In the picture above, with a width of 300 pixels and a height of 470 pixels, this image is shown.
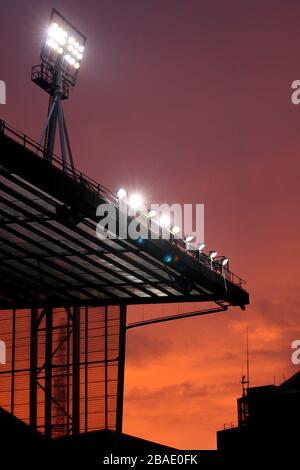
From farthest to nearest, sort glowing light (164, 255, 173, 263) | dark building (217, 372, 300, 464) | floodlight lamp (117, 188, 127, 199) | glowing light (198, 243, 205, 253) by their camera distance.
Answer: dark building (217, 372, 300, 464) → glowing light (198, 243, 205, 253) → glowing light (164, 255, 173, 263) → floodlight lamp (117, 188, 127, 199)

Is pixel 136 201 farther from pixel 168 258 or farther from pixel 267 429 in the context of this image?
pixel 267 429

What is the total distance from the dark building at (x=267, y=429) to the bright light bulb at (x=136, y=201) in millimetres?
35985

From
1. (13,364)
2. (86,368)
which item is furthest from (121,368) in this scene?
(13,364)

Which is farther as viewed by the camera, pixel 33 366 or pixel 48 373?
pixel 33 366

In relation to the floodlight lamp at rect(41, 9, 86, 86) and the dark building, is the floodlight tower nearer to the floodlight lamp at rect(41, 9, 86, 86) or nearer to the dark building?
the floodlight lamp at rect(41, 9, 86, 86)

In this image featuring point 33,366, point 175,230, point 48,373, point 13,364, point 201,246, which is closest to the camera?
point 175,230

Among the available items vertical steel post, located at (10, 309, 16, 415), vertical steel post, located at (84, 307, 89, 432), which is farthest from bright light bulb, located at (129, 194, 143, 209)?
vertical steel post, located at (10, 309, 16, 415)

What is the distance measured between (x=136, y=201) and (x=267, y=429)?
39.0m

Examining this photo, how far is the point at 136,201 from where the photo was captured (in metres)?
48.0

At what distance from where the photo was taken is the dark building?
74.8 metres

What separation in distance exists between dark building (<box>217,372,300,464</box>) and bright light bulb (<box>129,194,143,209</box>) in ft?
118

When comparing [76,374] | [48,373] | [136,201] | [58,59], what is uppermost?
[58,59]
